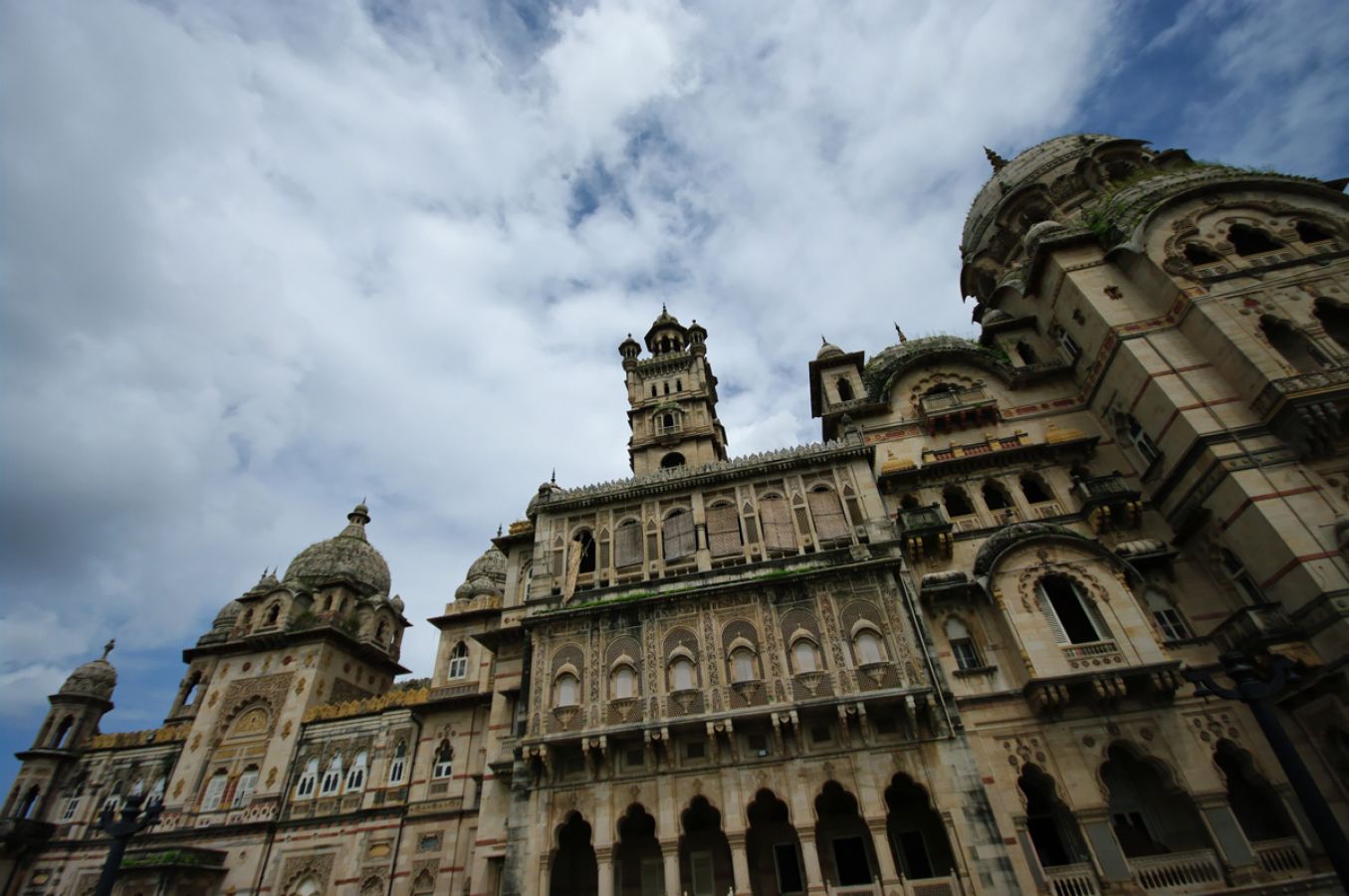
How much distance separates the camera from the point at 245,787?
27.5 meters

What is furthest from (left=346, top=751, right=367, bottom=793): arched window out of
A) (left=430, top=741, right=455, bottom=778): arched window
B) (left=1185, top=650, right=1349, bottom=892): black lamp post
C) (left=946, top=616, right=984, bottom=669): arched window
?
(left=1185, top=650, right=1349, bottom=892): black lamp post

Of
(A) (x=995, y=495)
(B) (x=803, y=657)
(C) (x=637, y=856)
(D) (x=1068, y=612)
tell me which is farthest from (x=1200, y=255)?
(C) (x=637, y=856)

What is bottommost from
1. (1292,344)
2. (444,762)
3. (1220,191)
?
(444,762)

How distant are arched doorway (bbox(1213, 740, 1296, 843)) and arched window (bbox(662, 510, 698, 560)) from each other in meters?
14.8

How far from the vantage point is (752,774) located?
17.7m

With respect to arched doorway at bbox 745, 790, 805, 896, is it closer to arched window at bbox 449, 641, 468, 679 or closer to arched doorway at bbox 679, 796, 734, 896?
arched doorway at bbox 679, 796, 734, 896

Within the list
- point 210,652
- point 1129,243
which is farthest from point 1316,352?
point 210,652

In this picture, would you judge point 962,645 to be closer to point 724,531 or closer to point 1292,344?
point 724,531

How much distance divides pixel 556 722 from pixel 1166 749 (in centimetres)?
1579

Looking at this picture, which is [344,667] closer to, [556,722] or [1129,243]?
[556,722]

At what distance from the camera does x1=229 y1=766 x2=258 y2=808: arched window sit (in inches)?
1062

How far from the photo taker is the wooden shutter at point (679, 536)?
885 inches

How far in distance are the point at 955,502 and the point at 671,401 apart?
13768 mm

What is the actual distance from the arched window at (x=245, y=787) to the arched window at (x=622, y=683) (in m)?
18.3
